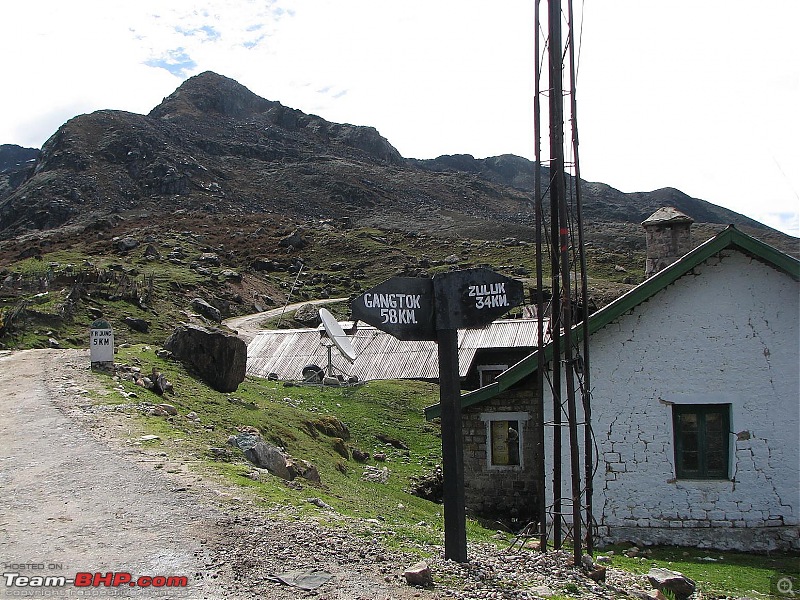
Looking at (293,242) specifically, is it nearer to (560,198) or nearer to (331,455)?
(331,455)

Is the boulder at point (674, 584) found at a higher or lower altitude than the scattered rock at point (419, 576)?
lower

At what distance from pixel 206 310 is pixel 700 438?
124 feet

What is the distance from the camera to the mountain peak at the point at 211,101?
178750 mm

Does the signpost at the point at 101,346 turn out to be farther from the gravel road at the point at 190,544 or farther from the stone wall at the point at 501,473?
the stone wall at the point at 501,473

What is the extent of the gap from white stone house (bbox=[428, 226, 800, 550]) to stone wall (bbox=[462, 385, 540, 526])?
1.28 meters

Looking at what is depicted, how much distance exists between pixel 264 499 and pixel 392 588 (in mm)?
3132

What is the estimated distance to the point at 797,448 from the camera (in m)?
11.4

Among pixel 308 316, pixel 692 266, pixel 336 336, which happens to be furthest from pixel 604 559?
pixel 308 316

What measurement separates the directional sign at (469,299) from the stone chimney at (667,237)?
838 cm

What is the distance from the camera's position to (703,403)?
38.2 feet

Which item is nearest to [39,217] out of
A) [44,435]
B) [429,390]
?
[429,390]

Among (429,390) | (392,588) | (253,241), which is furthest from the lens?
(253,241)

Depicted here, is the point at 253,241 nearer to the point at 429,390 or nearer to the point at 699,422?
the point at 429,390

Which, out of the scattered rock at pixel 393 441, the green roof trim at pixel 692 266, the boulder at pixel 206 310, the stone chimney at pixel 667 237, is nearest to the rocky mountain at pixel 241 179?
the boulder at pixel 206 310
